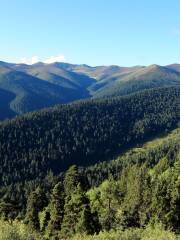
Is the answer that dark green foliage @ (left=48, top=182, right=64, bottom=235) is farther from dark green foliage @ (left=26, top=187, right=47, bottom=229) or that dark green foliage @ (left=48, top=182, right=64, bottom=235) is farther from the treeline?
dark green foliage @ (left=26, top=187, right=47, bottom=229)

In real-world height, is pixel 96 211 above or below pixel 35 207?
below

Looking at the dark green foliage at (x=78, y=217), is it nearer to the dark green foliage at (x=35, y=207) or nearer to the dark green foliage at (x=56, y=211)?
the dark green foliage at (x=56, y=211)

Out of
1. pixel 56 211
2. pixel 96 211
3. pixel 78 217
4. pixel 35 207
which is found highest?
pixel 78 217

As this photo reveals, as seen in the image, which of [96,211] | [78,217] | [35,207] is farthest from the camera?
[96,211]

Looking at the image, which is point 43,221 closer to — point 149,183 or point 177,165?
point 149,183

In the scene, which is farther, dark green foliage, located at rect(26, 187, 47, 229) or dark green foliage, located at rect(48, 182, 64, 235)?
dark green foliage, located at rect(26, 187, 47, 229)

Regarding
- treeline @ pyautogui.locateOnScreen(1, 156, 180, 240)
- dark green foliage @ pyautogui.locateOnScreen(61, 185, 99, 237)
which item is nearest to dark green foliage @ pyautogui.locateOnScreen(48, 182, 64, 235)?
treeline @ pyautogui.locateOnScreen(1, 156, 180, 240)

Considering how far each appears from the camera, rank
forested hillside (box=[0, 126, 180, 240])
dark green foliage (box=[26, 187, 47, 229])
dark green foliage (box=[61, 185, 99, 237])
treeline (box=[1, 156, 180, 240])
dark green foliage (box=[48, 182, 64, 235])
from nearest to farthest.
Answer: dark green foliage (box=[61, 185, 99, 237]), forested hillside (box=[0, 126, 180, 240]), treeline (box=[1, 156, 180, 240]), dark green foliage (box=[48, 182, 64, 235]), dark green foliage (box=[26, 187, 47, 229])

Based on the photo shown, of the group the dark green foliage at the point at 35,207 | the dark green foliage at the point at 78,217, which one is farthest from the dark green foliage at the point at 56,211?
the dark green foliage at the point at 35,207

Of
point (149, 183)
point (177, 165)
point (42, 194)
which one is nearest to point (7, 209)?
point (42, 194)

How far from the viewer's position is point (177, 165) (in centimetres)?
16288

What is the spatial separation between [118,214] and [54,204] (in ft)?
43.8

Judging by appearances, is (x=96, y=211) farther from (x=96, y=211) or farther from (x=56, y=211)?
(x=56, y=211)

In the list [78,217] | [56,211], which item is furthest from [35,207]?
[78,217]
